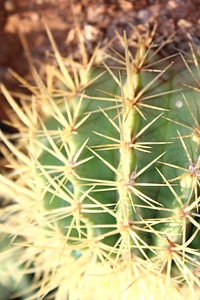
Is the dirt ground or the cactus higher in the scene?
the dirt ground

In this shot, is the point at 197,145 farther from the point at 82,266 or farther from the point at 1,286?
the point at 1,286

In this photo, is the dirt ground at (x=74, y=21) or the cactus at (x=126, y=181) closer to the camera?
the cactus at (x=126, y=181)

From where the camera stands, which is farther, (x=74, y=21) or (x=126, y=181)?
(x=74, y=21)

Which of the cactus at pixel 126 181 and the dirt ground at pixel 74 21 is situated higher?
the dirt ground at pixel 74 21

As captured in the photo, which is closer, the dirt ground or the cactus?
the cactus

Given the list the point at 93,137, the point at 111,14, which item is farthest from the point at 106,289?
the point at 111,14

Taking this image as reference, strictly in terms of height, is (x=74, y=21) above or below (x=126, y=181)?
above
